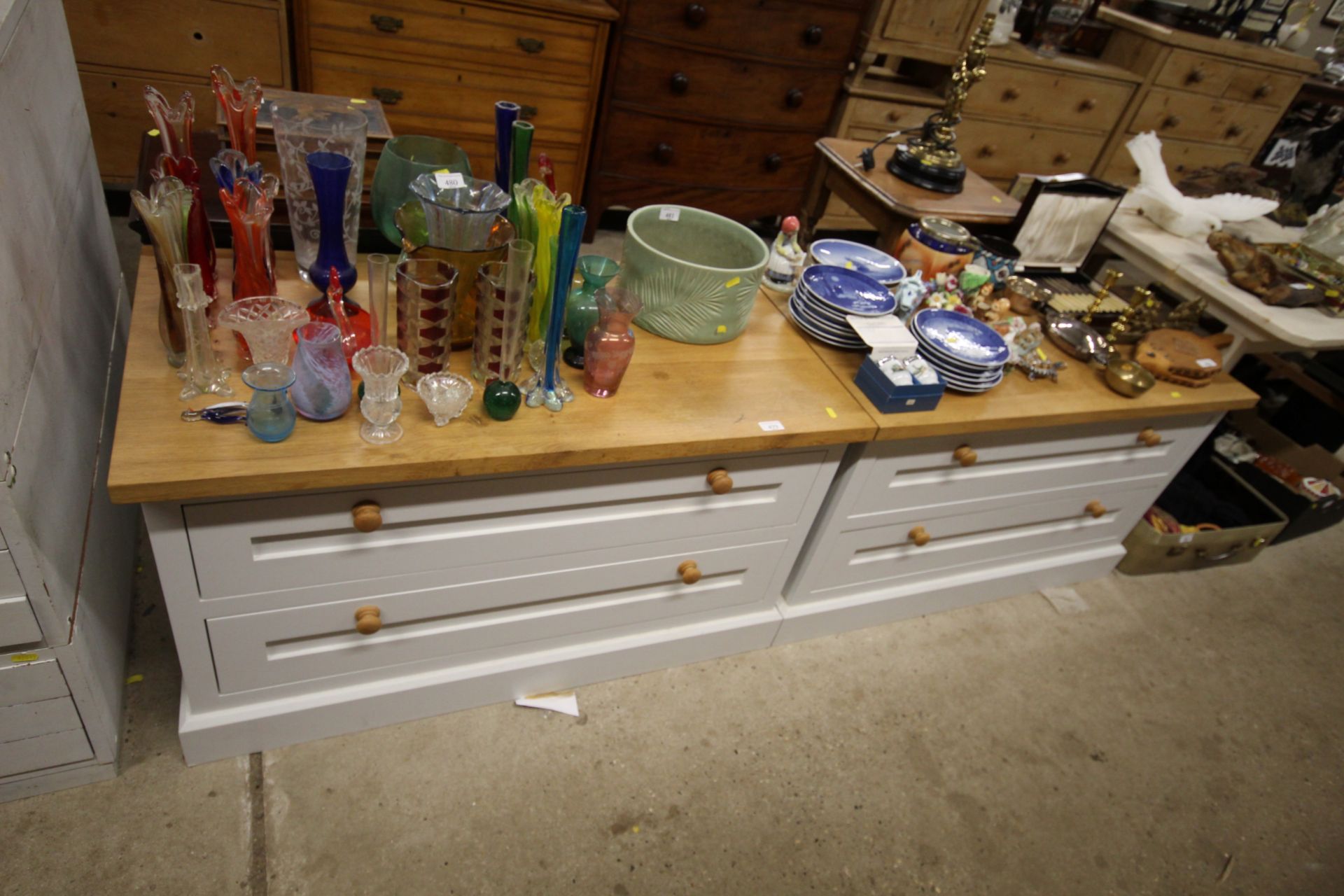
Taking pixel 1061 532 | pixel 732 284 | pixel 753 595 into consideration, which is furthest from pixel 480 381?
pixel 1061 532

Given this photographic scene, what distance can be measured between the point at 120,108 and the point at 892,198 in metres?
2.26

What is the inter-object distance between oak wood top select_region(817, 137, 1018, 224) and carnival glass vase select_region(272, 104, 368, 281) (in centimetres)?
132

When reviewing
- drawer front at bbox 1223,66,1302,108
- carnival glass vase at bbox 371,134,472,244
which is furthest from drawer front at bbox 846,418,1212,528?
drawer front at bbox 1223,66,1302,108

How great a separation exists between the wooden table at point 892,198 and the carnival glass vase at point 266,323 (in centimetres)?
138

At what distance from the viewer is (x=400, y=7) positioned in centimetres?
230

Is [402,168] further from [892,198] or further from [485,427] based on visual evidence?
[892,198]

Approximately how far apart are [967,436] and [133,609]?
5.45 ft

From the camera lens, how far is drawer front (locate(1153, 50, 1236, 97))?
333 cm

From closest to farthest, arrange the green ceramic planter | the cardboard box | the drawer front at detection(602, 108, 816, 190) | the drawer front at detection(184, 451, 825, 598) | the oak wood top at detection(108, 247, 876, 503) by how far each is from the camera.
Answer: the oak wood top at detection(108, 247, 876, 503) < the drawer front at detection(184, 451, 825, 598) < the green ceramic planter < the cardboard box < the drawer front at detection(602, 108, 816, 190)

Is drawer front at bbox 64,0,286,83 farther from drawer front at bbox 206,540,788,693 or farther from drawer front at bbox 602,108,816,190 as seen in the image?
drawer front at bbox 206,540,788,693

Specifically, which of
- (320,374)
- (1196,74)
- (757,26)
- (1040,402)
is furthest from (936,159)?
(1196,74)

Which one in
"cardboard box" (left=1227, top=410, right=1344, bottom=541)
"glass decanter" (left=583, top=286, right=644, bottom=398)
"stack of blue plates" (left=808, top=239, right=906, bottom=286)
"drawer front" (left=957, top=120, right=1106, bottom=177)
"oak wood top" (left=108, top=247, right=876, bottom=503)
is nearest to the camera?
"oak wood top" (left=108, top=247, right=876, bottom=503)

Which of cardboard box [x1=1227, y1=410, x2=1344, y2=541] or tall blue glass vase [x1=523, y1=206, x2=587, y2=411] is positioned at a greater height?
tall blue glass vase [x1=523, y1=206, x2=587, y2=411]

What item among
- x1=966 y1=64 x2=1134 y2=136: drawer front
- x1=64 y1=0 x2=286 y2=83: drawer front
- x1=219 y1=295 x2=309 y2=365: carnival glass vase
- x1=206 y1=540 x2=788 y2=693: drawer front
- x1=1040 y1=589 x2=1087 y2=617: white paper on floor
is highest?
x1=966 y1=64 x2=1134 y2=136: drawer front
